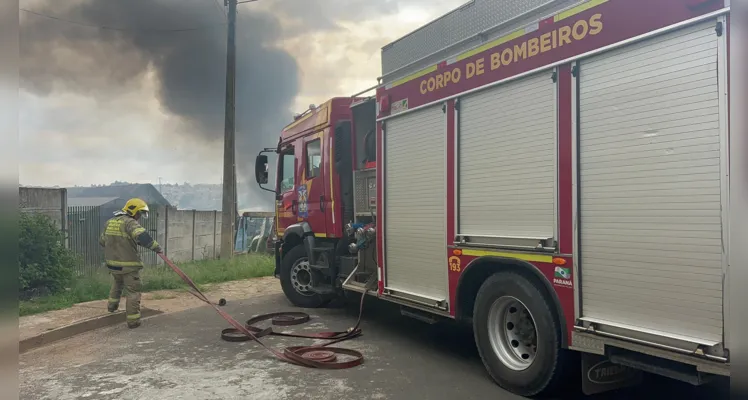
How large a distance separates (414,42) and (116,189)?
2285 centimetres

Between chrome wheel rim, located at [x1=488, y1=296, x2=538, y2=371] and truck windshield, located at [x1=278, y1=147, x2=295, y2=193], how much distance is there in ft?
15.6

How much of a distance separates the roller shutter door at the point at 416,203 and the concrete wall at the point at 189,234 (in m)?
9.52

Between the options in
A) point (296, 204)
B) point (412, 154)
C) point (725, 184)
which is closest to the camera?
point (725, 184)

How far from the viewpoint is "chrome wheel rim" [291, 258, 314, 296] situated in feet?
25.7

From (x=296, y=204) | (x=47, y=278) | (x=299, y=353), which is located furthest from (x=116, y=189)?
(x=299, y=353)

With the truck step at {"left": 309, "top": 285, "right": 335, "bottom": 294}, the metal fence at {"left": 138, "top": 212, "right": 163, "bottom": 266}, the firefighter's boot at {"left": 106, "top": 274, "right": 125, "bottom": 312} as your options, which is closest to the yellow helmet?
the firefighter's boot at {"left": 106, "top": 274, "right": 125, "bottom": 312}

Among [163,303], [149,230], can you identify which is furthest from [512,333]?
[149,230]

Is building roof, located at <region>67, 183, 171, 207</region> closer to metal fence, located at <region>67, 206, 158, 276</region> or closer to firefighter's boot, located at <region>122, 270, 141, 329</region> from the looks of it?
metal fence, located at <region>67, 206, 158, 276</region>

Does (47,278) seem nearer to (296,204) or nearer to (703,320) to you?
(296,204)

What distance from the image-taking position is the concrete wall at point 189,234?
13469mm

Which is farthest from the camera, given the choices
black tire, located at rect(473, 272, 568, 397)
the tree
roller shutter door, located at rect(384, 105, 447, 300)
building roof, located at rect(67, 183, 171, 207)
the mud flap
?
building roof, located at rect(67, 183, 171, 207)

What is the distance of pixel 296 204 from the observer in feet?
26.2

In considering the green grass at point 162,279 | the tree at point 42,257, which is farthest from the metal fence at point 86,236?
the tree at point 42,257

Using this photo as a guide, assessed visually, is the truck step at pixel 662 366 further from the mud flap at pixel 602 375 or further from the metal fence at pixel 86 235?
the metal fence at pixel 86 235
